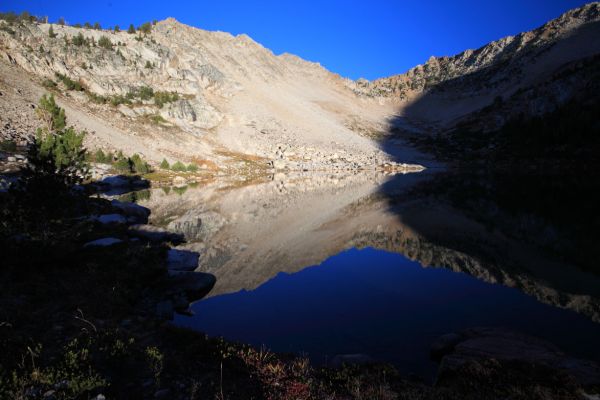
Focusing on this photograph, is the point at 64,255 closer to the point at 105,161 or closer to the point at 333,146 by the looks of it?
the point at 105,161

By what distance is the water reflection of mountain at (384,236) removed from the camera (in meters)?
17.7

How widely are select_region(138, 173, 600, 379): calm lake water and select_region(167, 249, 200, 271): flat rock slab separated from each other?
1060 millimetres

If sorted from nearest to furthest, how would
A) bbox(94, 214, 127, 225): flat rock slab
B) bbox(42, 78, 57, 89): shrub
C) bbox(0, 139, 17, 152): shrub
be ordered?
bbox(94, 214, 127, 225): flat rock slab
bbox(0, 139, 17, 152): shrub
bbox(42, 78, 57, 89): shrub

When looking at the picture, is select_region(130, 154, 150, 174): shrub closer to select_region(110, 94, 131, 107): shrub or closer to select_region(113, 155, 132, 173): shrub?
select_region(113, 155, 132, 173): shrub

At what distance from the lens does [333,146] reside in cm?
11388

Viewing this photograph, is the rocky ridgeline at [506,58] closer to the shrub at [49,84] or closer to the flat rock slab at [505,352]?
the shrub at [49,84]

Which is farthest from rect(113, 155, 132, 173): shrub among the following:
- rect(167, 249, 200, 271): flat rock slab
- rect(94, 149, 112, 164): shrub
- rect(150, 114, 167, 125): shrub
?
rect(167, 249, 200, 271): flat rock slab

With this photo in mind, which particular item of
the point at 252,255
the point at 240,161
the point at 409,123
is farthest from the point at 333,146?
the point at 252,255

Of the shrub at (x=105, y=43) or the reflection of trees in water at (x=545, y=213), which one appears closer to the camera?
the reflection of trees in water at (x=545, y=213)

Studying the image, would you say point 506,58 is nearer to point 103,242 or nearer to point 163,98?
point 163,98

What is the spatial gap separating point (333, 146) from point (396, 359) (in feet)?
348

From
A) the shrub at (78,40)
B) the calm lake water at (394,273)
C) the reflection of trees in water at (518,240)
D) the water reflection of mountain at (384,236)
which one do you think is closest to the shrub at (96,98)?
the shrub at (78,40)

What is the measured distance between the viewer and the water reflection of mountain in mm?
17688

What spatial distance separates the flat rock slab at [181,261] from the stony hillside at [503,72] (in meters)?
130
